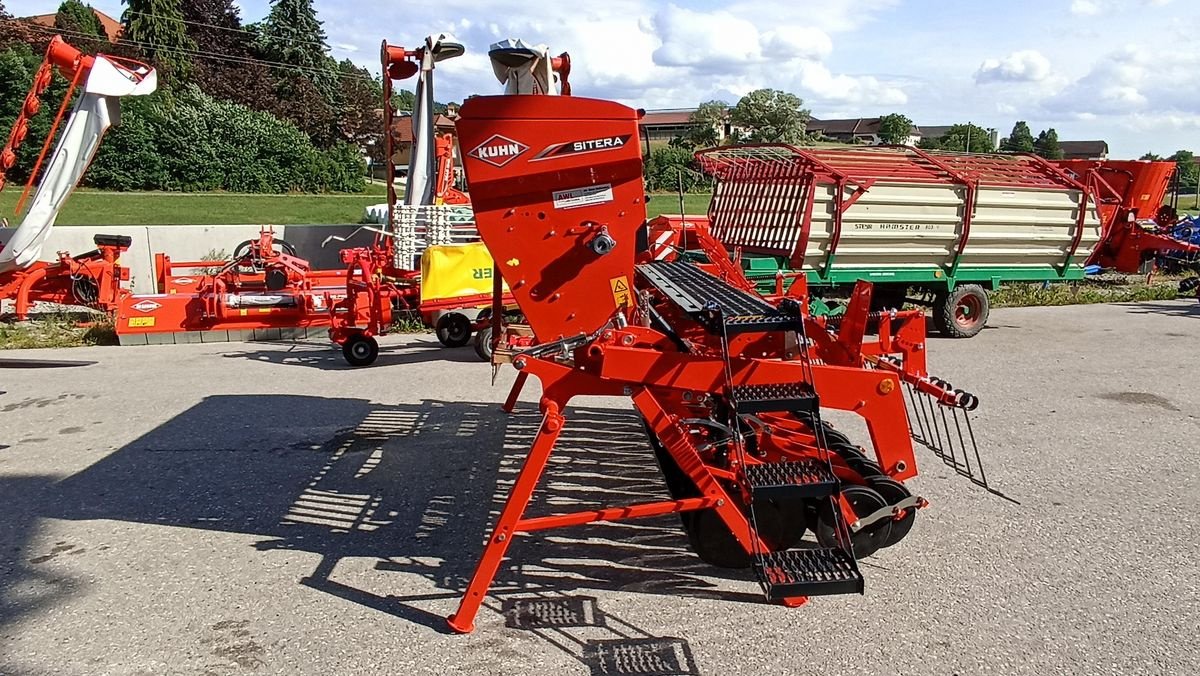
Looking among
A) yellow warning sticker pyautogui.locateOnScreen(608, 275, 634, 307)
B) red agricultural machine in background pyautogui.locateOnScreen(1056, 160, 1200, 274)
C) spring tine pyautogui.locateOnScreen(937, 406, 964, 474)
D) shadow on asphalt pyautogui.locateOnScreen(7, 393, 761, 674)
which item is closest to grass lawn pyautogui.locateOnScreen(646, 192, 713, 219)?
red agricultural machine in background pyautogui.locateOnScreen(1056, 160, 1200, 274)

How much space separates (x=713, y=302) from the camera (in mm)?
4059

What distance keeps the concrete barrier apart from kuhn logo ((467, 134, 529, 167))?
991 cm

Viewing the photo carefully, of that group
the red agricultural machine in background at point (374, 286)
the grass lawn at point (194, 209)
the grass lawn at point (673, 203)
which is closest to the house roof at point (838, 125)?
the grass lawn at point (673, 203)

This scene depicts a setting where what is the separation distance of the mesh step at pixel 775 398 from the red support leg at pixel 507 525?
766 mm

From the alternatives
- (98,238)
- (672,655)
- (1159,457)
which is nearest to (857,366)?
(672,655)

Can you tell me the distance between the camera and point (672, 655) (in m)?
3.32

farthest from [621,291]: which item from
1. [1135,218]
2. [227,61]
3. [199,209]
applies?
[227,61]

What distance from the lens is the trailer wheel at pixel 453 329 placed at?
9.38 metres

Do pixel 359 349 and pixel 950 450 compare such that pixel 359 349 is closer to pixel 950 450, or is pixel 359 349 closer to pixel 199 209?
pixel 950 450

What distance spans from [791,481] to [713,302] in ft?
3.45

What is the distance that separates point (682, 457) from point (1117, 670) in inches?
74.6

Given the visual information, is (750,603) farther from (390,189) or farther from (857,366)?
(390,189)

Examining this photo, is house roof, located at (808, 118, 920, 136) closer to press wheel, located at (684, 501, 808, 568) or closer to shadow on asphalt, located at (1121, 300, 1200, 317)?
shadow on asphalt, located at (1121, 300, 1200, 317)

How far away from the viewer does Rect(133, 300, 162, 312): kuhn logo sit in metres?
9.61
